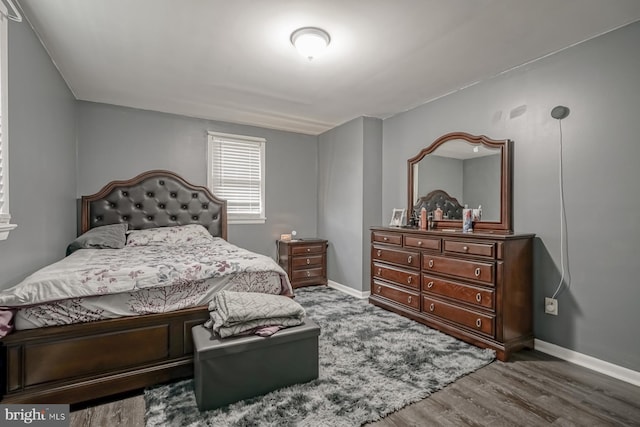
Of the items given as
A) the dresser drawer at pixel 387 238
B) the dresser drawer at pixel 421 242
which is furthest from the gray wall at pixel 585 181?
the dresser drawer at pixel 387 238

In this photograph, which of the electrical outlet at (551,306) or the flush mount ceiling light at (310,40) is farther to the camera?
the electrical outlet at (551,306)

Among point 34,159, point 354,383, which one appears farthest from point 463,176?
point 34,159

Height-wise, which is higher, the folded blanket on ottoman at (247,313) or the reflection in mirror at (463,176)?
the reflection in mirror at (463,176)

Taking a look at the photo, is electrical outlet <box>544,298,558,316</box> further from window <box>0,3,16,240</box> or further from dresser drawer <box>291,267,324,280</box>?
window <box>0,3,16,240</box>

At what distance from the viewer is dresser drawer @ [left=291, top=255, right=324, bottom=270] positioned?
4309mm

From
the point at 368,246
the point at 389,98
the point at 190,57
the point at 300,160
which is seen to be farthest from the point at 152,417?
the point at 300,160

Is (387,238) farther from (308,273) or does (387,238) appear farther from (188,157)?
(188,157)

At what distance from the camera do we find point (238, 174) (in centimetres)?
434

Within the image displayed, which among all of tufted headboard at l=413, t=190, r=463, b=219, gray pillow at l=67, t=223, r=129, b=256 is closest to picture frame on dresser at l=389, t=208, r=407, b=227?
tufted headboard at l=413, t=190, r=463, b=219

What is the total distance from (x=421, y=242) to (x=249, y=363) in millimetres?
1932

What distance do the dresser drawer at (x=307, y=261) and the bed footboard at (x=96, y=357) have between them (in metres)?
2.32

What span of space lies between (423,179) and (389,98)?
0.96 meters

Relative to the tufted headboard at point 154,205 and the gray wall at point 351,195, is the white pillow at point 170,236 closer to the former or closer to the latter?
the tufted headboard at point 154,205

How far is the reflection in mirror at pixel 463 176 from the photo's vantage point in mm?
2785
